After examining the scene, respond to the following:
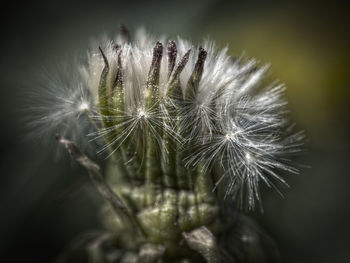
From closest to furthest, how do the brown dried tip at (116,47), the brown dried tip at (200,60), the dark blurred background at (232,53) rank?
1. the brown dried tip at (200,60)
2. the brown dried tip at (116,47)
3. the dark blurred background at (232,53)

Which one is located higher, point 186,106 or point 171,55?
point 171,55

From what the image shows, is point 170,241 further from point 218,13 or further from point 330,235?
point 218,13

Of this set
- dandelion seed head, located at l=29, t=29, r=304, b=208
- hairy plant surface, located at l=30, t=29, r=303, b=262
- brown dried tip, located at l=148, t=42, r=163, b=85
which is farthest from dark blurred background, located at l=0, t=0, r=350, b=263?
brown dried tip, located at l=148, t=42, r=163, b=85

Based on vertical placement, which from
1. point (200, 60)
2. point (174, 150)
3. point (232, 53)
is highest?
point (232, 53)

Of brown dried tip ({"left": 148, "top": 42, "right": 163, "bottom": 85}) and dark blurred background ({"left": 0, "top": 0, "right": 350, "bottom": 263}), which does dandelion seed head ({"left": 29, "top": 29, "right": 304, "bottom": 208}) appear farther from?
dark blurred background ({"left": 0, "top": 0, "right": 350, "bottom": 263})

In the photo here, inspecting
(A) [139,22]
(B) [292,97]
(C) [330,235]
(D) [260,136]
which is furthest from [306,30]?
(D) [260,136]

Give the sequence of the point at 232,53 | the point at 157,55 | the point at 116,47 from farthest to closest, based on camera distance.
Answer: the point at 232,53 < the point at 116,47 < the point at 157,55

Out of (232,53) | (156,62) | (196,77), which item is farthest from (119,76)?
(232,53)

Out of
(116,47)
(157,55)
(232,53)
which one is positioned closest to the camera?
(157,55)

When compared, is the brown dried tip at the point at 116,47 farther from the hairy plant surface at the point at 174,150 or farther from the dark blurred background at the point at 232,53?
the dark blurred background at the point at 232,53

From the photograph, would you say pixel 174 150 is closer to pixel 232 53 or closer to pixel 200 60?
pixel 200 60

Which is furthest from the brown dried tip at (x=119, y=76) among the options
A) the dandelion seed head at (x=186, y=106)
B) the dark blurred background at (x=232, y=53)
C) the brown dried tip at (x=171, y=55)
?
the dark blurred background at (x=232, y=53)
